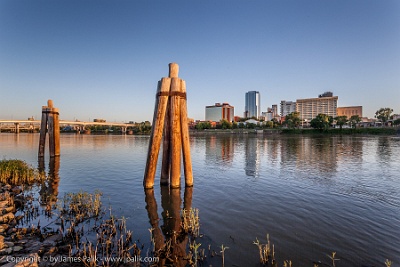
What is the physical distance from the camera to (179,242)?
662 centimetres

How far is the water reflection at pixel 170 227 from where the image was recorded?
581cm

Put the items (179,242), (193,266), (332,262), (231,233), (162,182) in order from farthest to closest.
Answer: (162,182), (231,233), (179,242), (332,262), (193,266)

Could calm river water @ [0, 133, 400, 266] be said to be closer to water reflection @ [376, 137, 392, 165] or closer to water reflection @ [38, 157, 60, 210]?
water reflection @ [38, 157, 60, 210]

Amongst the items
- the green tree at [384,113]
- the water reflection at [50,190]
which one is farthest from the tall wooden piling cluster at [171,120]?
the green tree at [384,113]

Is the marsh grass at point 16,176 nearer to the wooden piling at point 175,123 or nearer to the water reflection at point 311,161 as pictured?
the wooden piling at point 175,123

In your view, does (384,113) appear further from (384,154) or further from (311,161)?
(311,161)

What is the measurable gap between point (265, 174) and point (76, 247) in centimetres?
1447

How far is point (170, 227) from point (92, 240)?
8.13ft

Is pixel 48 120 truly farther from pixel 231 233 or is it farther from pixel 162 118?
pixel 231 233

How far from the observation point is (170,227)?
307 inches

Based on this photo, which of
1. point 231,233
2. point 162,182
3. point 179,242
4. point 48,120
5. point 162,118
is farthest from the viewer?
point 48,120

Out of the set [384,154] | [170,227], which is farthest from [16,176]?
[384,154]

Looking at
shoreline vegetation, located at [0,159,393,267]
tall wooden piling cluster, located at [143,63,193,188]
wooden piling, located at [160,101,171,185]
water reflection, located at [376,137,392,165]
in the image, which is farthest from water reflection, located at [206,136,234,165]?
shoreline vegetation, located at [0,159,393,267]

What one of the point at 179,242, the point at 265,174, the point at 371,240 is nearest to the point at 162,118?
the point at 179,242
